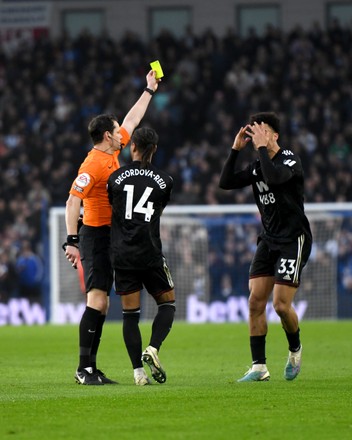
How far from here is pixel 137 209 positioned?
970 cm

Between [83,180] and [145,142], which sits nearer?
[145,142]

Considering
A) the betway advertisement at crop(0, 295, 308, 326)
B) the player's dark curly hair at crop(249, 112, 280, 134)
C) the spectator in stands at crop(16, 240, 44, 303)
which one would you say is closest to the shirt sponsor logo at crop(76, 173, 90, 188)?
the player's dark curly hair at crop(249, 112, 280, 134)

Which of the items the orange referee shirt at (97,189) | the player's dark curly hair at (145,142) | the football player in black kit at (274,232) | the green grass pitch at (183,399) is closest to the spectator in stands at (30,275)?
the green grass pitch at (183,399)

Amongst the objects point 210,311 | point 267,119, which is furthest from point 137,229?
point 210,311

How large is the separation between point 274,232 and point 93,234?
4.97 feet

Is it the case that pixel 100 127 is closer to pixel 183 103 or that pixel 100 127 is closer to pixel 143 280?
pixel 143 280

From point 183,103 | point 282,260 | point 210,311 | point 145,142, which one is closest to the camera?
point 145,142

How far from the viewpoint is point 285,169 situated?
32.5 feet

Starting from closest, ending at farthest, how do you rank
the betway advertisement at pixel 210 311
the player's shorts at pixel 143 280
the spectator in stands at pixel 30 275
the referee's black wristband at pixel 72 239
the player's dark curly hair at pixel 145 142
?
the player's dark curly hair at pixel 145 142 < the player's shorts at pixel 143 280 < the referee's black wristband at pixel 72 239 < the betway advertisement at pixel 210 311 < the spectator in stands at pixel 30 275

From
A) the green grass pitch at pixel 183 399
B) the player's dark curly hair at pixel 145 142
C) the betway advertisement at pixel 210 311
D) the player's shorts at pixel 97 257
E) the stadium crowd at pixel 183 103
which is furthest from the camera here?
the stadium crowd at pixel 183 103

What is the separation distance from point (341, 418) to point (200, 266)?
1550 centimetres

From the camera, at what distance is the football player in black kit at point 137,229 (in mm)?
9688

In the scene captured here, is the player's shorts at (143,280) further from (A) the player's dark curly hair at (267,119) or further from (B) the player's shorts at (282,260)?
(A) the player's dark curly hair at (267,119)

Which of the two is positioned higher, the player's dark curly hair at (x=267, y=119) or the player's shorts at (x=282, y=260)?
the player's dark curly hair at (x=267, y=119)
